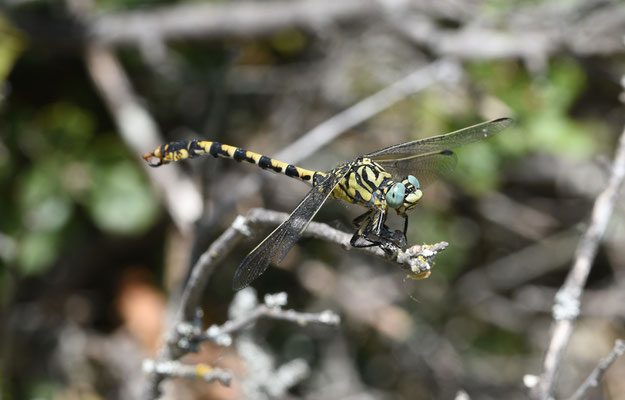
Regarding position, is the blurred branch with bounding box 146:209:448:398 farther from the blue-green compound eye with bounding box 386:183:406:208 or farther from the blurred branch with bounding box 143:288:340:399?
the blue-green compound eye with bounding box 386:183:406:208

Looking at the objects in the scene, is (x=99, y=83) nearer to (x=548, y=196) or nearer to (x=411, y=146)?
(x=411, y=146)

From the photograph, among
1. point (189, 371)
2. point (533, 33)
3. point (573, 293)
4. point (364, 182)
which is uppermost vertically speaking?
point (533, 33)

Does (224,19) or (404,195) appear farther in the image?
(224,19)

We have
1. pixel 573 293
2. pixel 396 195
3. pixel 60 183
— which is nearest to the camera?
pixel 573 293

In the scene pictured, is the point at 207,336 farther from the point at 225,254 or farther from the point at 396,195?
the point at 396,195

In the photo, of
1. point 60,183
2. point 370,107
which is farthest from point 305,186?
point 60,183

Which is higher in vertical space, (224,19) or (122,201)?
(224,19)

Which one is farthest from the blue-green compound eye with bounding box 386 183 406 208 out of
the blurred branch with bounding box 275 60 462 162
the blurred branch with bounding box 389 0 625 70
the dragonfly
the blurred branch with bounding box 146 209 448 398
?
the blurred branch with bounding box 389 0 625 70

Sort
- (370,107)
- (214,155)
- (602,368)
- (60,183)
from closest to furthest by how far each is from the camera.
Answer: (602,368), (214,155), (370,107), (60,183)
